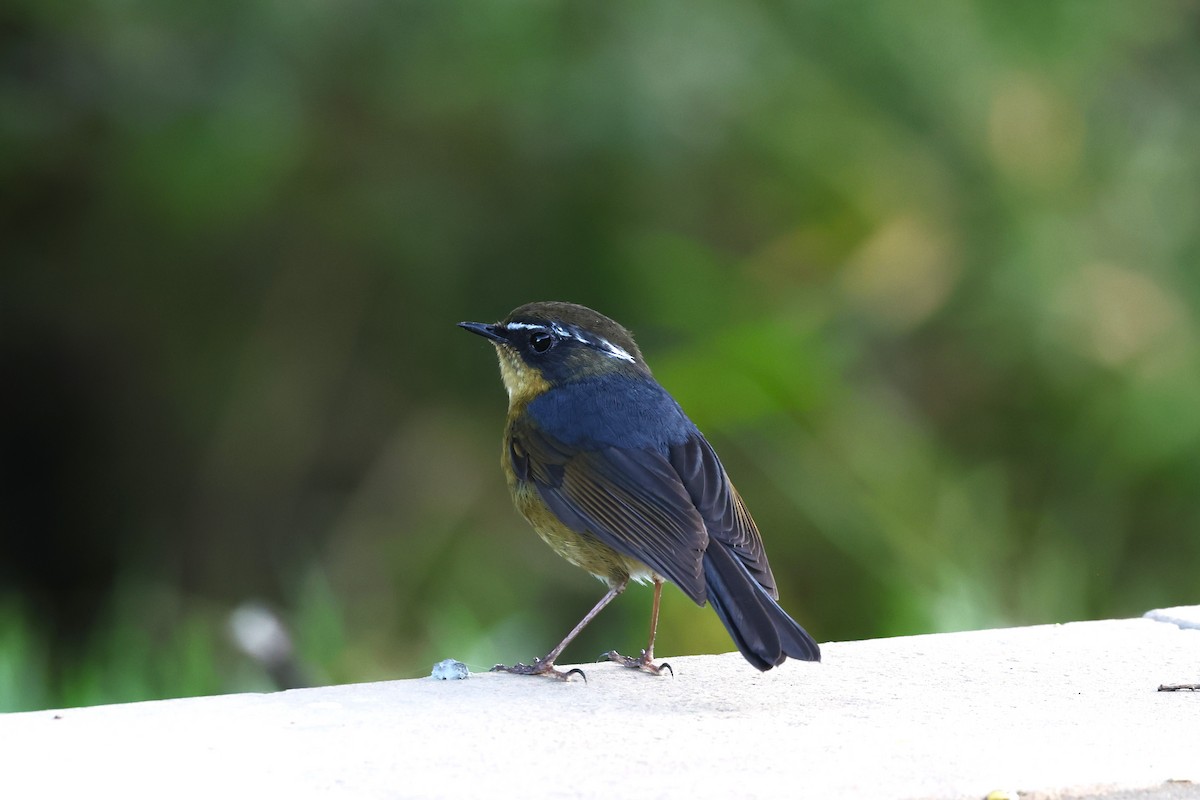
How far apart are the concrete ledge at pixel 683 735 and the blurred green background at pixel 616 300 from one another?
1884 mm

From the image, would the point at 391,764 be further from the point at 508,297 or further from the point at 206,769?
the point at 508,297

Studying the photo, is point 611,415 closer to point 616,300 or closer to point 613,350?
point 613,350

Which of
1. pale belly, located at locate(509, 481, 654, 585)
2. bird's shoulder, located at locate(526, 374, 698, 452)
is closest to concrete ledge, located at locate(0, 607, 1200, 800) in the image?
pale belly, located at locate(509, 481, 654, 585)

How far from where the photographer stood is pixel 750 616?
3070mm

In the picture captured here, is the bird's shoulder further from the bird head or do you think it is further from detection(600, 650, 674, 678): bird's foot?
detection(600, 650, 674, 678): bird's foot

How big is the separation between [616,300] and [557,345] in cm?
172

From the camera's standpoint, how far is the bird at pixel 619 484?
10.7 ft

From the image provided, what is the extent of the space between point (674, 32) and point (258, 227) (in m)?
1.67

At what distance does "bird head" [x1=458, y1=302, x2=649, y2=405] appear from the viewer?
4184 millimetres

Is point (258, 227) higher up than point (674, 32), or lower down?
lower down

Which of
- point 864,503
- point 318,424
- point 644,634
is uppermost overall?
point 318,424

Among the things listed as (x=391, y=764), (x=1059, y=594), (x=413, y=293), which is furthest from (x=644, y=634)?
(x=391, y=764)

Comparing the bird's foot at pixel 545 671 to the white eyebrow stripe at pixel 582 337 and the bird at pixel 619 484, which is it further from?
the white eyebrow stripe at pixel 582 337

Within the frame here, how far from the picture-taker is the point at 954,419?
6188mm
